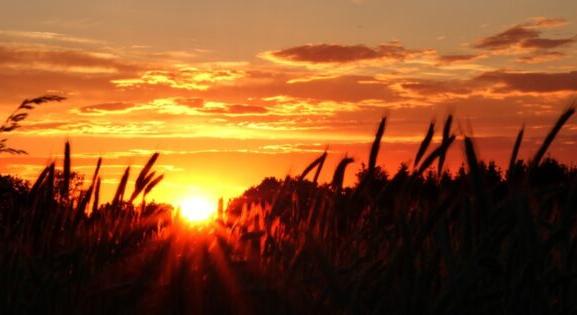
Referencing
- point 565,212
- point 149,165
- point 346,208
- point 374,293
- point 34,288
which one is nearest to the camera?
point 565,212

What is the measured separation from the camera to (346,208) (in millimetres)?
4230

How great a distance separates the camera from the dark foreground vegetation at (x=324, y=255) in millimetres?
3354

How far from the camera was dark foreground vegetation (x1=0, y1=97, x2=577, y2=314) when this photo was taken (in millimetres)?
3354

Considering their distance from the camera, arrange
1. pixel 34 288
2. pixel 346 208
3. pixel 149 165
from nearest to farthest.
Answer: pixel 34 288 → pixel 346 208 → pixel 149 165

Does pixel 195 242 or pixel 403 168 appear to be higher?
pixel 403 168

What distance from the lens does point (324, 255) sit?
10.6 ft

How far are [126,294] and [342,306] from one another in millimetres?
1007

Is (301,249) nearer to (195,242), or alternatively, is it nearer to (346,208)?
(346,208)

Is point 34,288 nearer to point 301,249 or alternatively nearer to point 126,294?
point 126,294

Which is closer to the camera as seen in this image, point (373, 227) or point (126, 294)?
point (126, 294)

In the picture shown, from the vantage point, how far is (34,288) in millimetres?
3893

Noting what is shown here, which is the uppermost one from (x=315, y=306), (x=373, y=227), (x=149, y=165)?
(x=149, y=165)

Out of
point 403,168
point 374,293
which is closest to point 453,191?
point 403,168

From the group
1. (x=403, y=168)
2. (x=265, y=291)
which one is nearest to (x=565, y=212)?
(x=403, y=168)
